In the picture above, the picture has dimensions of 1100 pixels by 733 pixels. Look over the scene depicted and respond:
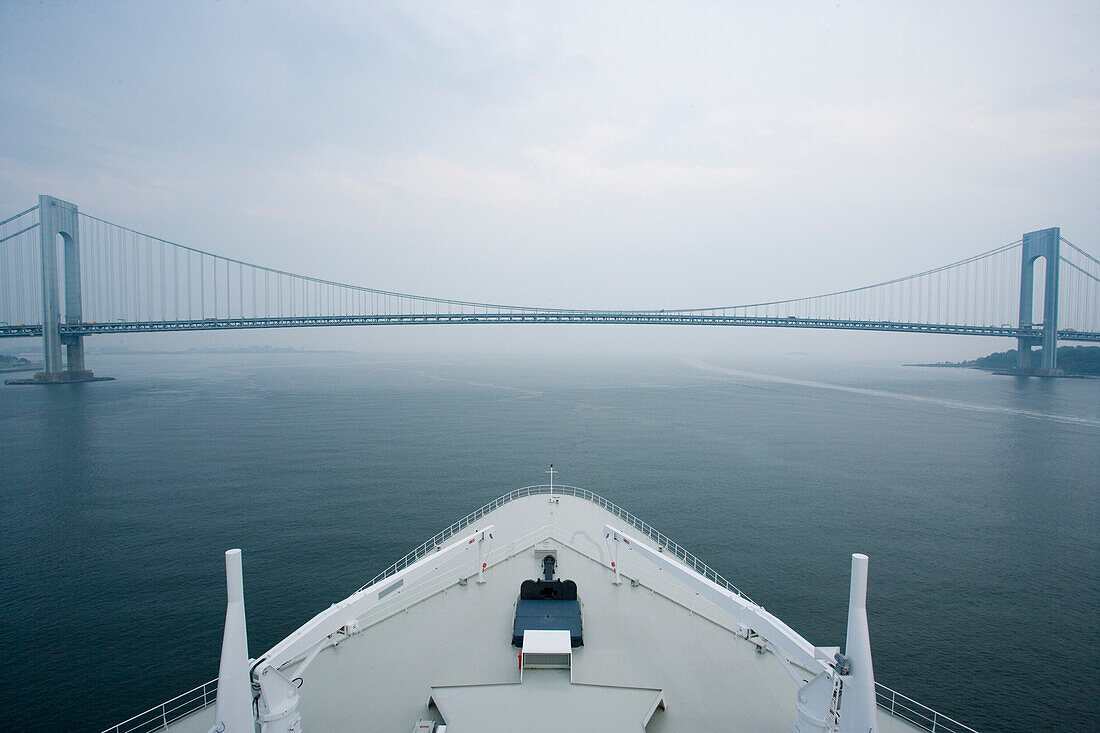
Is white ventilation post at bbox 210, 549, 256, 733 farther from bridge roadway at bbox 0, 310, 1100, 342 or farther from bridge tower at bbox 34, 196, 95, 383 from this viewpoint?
bridge tower at bbox 34, 196, 95, 383

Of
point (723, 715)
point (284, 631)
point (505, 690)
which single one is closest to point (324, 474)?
point (284, 631)

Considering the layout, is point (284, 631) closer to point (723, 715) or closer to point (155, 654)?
point (155, 654)

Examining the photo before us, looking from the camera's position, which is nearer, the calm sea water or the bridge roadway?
the calm sea water

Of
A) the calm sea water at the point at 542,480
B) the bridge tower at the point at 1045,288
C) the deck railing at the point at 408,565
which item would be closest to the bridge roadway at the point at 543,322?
the bridge tower at the point at 1045,288

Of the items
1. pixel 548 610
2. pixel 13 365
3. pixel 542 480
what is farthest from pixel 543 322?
pixel 13 365

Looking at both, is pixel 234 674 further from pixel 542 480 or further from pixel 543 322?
pixel 543 322

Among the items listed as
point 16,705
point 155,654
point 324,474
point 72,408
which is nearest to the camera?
point 16,705

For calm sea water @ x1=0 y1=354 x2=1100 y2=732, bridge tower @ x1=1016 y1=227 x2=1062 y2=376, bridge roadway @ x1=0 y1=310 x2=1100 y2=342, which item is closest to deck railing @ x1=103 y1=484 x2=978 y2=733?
calm sea water @ x1=0 y1=354 x2=1100 y2=732
